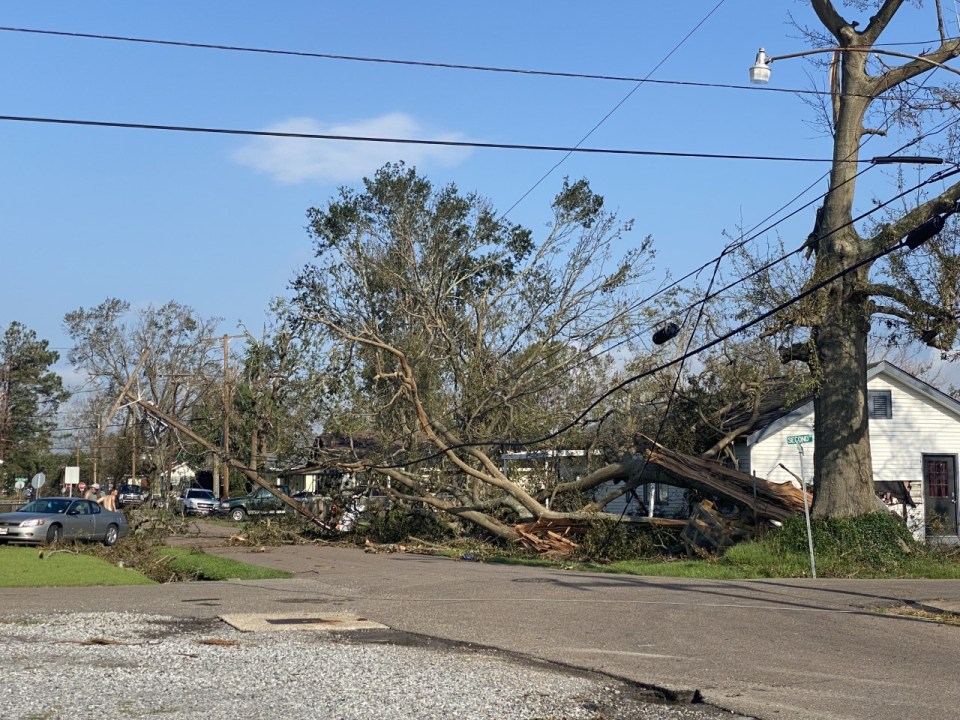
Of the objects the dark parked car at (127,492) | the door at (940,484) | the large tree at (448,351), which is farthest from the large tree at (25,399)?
the door at (940,484)

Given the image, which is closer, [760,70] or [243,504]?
[760,70]

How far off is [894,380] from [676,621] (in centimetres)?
2029

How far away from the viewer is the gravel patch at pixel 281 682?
7.99m

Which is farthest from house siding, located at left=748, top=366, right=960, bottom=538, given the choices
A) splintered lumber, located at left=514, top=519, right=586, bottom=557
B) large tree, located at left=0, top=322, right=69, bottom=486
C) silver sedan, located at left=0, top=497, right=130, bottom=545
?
large tree, located at left=0, top=322, right=69, bottom=486

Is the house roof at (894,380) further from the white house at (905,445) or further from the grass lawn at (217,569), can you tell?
the grass lawn at (217,569)

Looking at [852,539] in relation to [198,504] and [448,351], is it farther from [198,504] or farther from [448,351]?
[198,504]

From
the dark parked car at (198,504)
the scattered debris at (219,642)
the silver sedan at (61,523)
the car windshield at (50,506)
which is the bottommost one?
the dark parked car at (198,504)

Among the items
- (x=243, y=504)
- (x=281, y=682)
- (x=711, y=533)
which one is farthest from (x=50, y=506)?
(x=243, y=504)

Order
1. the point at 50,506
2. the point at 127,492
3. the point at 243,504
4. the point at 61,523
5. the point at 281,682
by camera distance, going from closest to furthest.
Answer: the point at 281,682
the point at 61,523
the point at 50,506
the point at 243,504
the point at 127,492

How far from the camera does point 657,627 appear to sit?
1305cm

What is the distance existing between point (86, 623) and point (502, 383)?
1908 centimetres

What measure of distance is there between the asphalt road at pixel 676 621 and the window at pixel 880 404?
13.2 metres

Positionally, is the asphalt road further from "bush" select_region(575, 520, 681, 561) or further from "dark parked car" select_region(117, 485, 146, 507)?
"dark parked car" select_region(117, 485, 146, 507)

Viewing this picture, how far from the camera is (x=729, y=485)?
25.4m
